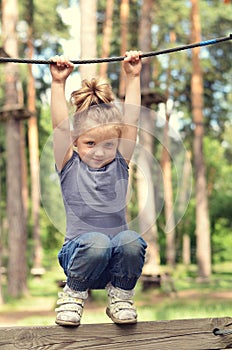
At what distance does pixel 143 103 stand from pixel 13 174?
4.07m

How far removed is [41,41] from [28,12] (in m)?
2.60

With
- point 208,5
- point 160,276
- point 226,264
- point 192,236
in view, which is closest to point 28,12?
point 208,5

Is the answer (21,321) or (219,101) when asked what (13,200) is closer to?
(21,321)

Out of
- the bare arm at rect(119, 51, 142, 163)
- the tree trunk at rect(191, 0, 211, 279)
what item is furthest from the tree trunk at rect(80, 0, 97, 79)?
the tree trunk at rect(191, 0, 211, 279)

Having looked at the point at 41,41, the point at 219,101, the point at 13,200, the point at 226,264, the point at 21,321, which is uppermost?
the point at 41,41

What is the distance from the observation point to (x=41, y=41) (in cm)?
2902

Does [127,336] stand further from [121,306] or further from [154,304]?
[154,304]

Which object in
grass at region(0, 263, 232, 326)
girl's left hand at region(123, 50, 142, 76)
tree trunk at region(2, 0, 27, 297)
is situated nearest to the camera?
girl's left hand at region(123, 50, 142, 76)

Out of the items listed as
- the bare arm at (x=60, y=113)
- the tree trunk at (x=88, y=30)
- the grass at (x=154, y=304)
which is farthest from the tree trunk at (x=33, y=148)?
the bare arm at (x=60, y=113)

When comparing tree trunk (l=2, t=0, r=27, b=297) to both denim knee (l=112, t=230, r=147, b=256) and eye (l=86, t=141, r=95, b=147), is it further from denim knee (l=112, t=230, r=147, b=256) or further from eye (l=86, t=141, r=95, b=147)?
denim knee (l=112, t=230, r=147, b=256)

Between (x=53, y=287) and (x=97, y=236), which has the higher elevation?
(x=97, y=236)

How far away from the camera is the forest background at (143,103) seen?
17.6m

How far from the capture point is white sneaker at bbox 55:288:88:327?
3.47 m

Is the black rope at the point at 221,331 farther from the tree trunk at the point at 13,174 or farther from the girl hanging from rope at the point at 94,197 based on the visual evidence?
the tree trunk at the point at 13,174
